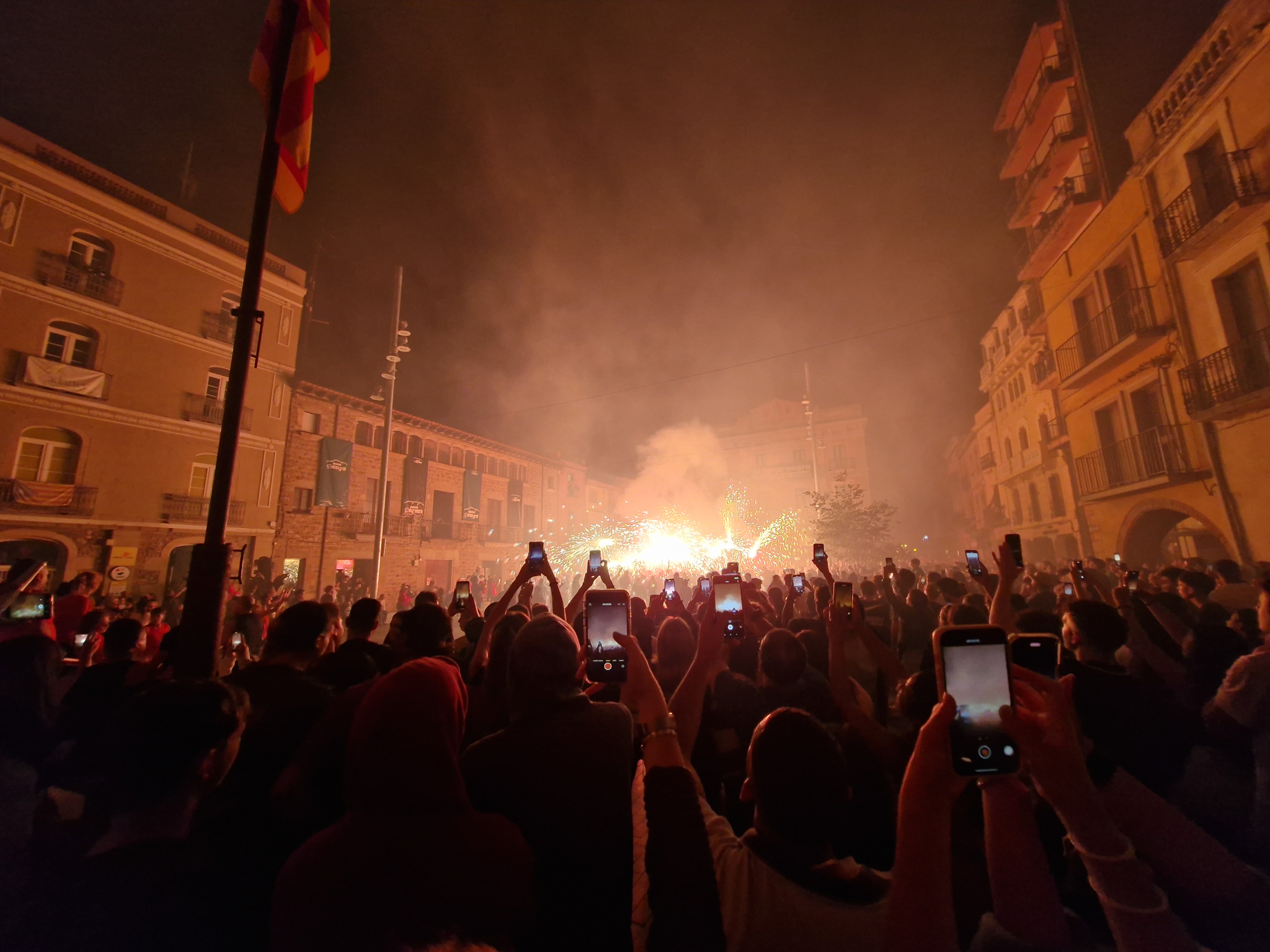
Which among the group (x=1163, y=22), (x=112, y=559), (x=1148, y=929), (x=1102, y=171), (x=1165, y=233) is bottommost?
(x=1148, y=929)

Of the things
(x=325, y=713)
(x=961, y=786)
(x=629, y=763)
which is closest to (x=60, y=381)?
(x=325, y=713)

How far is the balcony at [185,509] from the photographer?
62.1 ft

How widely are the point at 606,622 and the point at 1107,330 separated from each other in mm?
17687

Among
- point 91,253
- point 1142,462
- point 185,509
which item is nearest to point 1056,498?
point 1142,462

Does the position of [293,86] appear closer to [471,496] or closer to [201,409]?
[201,409]

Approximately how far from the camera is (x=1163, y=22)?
13.3 metres

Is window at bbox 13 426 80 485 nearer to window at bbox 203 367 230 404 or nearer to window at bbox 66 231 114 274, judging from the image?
window at bbox 203 367 230 404

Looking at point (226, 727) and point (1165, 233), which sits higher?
point (1165, 233)

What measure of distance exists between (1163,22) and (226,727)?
2201 centimetres

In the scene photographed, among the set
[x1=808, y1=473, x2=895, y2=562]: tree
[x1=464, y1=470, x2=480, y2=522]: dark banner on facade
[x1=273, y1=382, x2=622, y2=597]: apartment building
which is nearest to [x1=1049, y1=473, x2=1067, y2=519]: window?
[x1=808, y1=473, x2=895, y2=562]: tree

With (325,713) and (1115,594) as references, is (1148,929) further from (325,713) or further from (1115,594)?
(1115,594)

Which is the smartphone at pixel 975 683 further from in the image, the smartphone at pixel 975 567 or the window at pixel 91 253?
the window at pixel 91 253

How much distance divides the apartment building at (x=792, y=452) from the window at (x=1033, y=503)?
28.4 m

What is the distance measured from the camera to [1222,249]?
36.6ft
